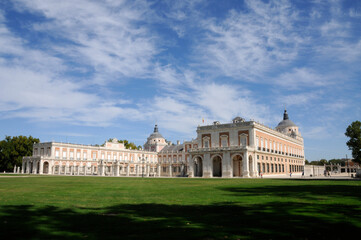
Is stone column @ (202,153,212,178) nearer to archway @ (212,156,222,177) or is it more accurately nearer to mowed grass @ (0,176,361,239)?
archway @ (212,156,222,177)

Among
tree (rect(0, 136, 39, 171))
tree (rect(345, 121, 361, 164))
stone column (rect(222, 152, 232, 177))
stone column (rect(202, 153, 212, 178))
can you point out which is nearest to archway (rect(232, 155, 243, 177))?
stone column (rect(222, 152, 232, 177))

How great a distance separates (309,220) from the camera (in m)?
7.81

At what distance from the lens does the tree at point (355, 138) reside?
190ft

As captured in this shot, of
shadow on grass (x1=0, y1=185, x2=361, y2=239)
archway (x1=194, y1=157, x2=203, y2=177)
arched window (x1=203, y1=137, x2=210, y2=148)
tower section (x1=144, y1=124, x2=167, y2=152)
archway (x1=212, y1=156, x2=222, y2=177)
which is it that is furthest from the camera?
tower section (x1=144, y1=124, x2=167, y2=152)

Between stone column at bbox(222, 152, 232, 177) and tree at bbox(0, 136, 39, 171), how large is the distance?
54179 millimetres

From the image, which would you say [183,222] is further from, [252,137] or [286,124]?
[286,124]

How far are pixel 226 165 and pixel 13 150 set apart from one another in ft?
183

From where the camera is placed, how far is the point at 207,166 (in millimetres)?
56375

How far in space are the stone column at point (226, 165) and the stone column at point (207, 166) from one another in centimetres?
290

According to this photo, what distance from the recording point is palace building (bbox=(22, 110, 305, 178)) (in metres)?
55.2

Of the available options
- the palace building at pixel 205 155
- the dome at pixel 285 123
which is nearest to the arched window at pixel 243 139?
the palace building at pixel 205 155

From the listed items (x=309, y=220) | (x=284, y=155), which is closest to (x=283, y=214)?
(x=309, y=220)

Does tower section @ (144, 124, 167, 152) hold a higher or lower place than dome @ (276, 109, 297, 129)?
lower

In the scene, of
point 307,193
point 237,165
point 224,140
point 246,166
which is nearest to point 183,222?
point 307,193
